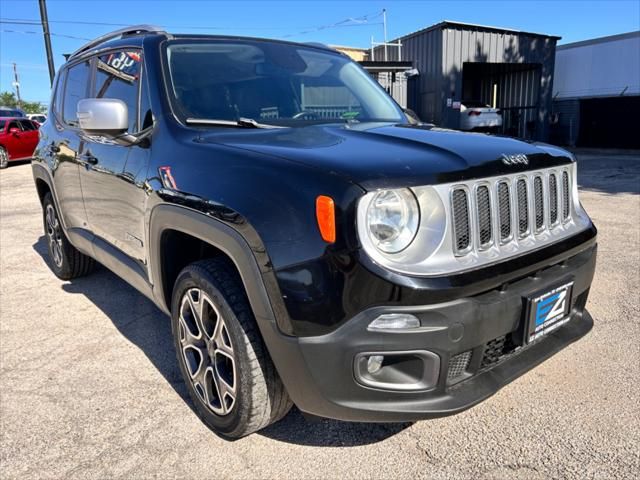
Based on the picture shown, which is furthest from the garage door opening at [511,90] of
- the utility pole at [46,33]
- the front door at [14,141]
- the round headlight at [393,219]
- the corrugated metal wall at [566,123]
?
the round headlight at [393,219]

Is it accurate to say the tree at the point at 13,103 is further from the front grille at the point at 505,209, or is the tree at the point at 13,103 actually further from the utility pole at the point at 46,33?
the front grille at the point at 505,209

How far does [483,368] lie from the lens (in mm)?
1984

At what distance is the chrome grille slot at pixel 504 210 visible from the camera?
1981mm

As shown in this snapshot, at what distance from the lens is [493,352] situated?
6.63 feet

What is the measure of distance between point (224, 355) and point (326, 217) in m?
0.85

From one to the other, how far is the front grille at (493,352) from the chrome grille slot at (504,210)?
398 mm

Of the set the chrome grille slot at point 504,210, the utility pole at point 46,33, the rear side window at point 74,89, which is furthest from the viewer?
the utility pole at point 46,33

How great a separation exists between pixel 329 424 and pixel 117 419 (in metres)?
1.02

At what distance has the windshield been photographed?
269 centimetres

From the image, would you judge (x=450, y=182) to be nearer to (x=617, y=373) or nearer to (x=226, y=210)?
(x=226, y=210)

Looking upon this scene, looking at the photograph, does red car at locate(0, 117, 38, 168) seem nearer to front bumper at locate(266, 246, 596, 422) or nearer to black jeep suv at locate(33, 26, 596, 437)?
black jeep suv at locate(33, 26, 596, 437)

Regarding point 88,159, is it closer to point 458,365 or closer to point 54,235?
point 54,235

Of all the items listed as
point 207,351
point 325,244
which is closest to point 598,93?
point 207,351

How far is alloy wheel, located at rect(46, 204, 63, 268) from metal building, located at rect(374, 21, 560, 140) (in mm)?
14810
